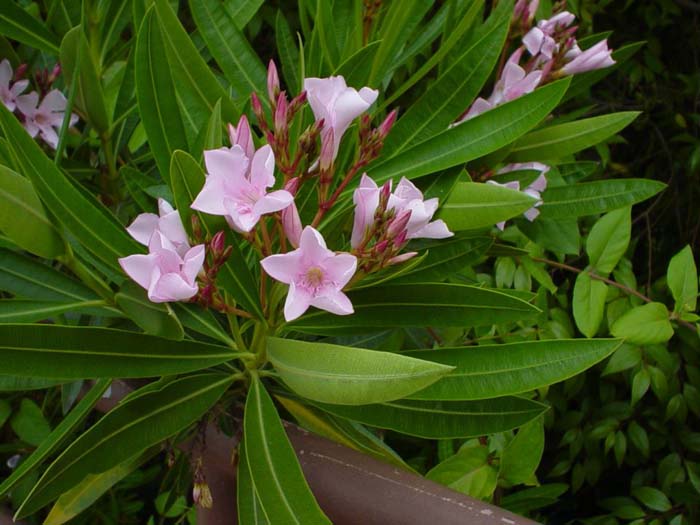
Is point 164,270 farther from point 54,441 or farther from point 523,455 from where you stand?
point 523,455

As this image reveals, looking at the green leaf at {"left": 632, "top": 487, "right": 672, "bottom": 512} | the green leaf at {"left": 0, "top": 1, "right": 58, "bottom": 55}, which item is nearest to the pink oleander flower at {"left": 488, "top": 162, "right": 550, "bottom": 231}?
the green leaf at {"left": 0, "top": 1, "right": 58, "bottom": 55}

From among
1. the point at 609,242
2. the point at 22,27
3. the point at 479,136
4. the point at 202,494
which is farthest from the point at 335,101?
the point at 609,242

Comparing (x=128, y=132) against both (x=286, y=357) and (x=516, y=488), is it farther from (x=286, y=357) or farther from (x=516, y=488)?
(x=516, y=488)

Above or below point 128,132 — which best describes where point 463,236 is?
below

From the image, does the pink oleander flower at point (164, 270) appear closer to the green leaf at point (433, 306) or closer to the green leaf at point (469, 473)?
the green leaf at point (433, 306)

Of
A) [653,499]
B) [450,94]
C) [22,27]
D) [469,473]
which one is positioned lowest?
[653,499]

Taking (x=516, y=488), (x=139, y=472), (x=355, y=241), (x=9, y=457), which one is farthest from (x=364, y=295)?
(x=516, y=488)
